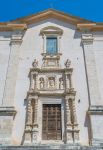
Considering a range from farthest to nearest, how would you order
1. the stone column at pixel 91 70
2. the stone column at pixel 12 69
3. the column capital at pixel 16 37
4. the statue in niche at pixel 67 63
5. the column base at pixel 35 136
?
the column capital at pixel 16 37, the statue in niche at pixel 67 63, the stone column at pixel 12 69, the stone column at pixel 91 70, the column base at pixel 35 136

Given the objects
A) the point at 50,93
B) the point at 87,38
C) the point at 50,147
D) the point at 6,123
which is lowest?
the point at 50,147

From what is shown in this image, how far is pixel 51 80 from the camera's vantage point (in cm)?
1686

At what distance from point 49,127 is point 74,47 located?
224 inches

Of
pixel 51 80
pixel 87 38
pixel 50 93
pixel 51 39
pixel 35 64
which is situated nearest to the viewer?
pixel 50 93

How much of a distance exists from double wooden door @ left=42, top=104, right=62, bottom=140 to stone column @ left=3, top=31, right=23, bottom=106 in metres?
1.93

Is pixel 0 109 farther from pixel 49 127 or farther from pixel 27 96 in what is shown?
pixel 49 127

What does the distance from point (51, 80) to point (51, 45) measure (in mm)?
2990

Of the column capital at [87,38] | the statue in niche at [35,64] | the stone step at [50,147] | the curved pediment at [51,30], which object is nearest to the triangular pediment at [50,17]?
the column capital at [87,38]

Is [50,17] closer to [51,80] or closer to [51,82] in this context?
[51,80]

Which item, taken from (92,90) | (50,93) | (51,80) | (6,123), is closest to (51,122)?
(50,93)

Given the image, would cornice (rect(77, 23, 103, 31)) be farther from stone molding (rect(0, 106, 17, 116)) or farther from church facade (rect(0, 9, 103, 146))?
stone molding (rect(0, 106, 17, 116))

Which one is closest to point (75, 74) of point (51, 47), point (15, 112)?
point (51, 47)

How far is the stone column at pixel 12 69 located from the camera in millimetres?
16039

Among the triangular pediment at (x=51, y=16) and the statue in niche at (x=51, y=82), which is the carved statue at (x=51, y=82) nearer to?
the statue in niche at (x=51, y=82)
